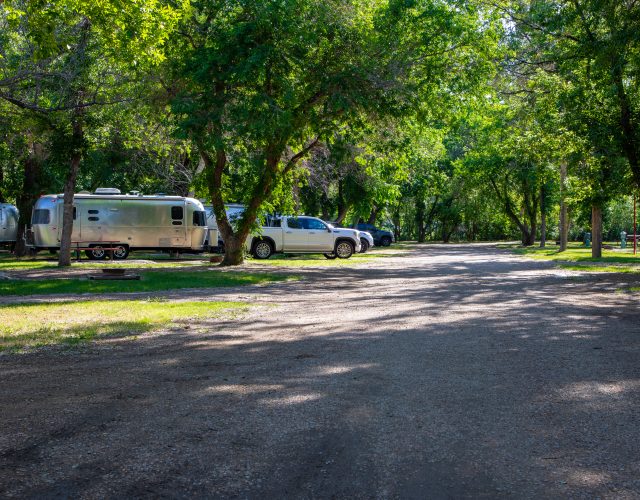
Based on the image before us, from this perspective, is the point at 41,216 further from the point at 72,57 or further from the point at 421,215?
the point at 421,215

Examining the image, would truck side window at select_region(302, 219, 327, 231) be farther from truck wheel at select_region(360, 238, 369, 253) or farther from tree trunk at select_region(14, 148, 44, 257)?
tree trunk at select_region(14, 148, 44, 257)

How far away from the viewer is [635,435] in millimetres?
4766

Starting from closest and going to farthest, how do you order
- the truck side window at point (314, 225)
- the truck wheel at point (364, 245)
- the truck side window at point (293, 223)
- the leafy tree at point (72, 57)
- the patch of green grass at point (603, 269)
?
the leafy tree at point (72, 57) < the patch of green grass at point (603, 269) < the truck side window at point (293, 223) < the truck side window at point (314, 225) < the truck wheel at point (364, 245)

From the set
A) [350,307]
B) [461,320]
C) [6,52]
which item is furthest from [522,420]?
[6,52]

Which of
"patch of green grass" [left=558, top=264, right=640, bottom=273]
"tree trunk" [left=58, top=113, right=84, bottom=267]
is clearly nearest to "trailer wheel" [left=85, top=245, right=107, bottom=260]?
"tree trunk" [left=58, top=113, right=84, bottom=267]

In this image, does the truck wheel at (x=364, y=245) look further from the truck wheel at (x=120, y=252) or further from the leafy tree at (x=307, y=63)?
the leafy tree at (x=307, y=63)

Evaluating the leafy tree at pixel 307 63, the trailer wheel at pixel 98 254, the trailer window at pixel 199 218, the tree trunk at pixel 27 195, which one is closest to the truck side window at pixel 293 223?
the trailer window at pixel 199 218

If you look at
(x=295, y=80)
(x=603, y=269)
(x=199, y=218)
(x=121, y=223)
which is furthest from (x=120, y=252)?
(x=603, y=269)

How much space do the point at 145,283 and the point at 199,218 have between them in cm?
1510

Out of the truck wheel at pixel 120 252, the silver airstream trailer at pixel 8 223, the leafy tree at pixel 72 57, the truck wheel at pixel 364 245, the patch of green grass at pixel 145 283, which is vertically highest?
the leafy tree at pixel 72 57

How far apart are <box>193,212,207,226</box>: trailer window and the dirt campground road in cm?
2118

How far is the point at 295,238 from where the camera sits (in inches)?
1227

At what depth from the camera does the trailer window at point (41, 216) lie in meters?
29.2

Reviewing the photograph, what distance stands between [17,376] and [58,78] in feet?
43.1
